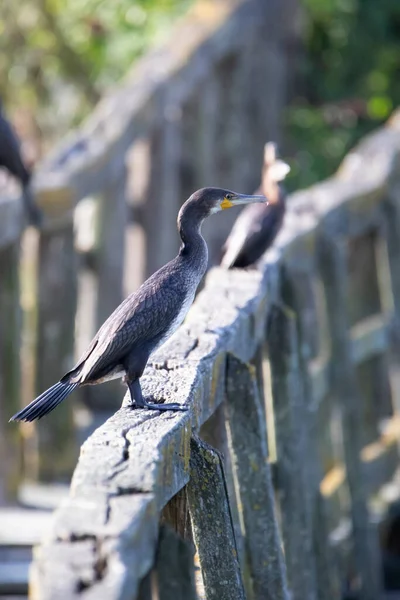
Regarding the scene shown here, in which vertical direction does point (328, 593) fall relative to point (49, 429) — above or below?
below

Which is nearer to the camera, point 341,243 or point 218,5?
point 341,243

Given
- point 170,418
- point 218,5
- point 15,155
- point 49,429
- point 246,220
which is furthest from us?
point 218,5

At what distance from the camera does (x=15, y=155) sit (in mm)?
7121

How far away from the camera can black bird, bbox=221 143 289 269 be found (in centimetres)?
628

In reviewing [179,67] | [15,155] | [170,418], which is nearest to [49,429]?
[15,155]

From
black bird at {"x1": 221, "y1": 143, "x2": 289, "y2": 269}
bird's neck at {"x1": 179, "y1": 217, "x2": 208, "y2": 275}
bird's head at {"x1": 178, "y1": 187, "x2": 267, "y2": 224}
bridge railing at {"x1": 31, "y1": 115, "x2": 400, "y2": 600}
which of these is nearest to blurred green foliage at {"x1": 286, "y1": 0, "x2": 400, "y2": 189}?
bridge railing at {"x1": 31, "y1": 115, "x2": 400, "y2": 600}

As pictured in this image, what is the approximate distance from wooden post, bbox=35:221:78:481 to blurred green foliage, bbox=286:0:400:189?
3.26 metres

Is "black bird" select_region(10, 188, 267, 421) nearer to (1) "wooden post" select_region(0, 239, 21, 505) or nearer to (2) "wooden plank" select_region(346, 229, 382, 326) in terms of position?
(1) "wooden post" select_region(0, 239, 21, 505)

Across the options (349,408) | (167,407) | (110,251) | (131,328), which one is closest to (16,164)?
(110,251)

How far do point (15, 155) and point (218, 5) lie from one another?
10.8 ft

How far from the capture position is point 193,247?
454 cm

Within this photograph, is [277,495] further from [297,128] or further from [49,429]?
[297,128]

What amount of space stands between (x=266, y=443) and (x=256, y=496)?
0.61 ft

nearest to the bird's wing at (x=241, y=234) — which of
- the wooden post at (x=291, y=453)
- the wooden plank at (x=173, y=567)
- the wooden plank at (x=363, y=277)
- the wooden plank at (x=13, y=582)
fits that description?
the wooden post at (x=291, y=453)
